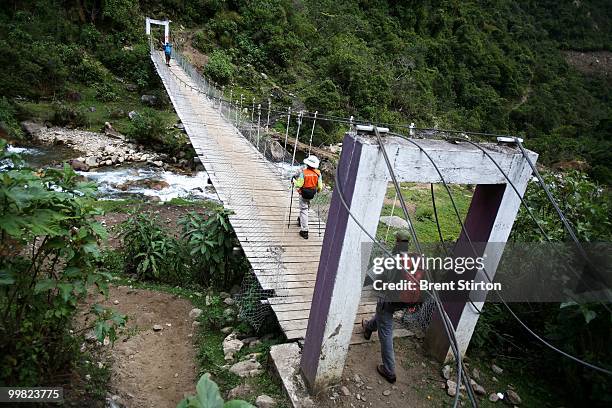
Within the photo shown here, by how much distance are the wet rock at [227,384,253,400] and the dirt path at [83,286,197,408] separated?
0.41 meters

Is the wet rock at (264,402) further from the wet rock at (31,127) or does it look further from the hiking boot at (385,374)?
the wet rock at (31,127)

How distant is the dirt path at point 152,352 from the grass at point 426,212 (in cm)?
275

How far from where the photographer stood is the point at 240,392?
2369 millimetres

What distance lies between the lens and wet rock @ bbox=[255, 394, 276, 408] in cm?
221

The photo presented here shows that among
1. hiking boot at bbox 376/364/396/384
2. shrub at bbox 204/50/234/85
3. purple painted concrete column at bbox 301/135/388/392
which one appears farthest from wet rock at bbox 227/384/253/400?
shrub at bbox 204/50/234/85

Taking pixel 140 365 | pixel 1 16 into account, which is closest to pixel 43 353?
pixel 140 365

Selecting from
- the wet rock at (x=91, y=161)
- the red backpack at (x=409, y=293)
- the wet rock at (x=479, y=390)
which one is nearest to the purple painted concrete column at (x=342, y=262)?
the red backpack at (x=409, y=293)

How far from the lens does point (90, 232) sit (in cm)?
179

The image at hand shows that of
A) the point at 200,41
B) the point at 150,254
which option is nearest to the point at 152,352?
the point at 150,254

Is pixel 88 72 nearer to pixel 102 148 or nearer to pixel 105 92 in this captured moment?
pixel 105 92

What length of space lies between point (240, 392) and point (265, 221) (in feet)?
6.73

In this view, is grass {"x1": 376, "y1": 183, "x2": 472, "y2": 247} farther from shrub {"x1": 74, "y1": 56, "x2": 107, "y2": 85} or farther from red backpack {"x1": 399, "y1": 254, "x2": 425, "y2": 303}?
shrub {"x1": 74, "y1": 56, "x2": 107, "y2": 85}

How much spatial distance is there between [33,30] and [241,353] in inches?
517

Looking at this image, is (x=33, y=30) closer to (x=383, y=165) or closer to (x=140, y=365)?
(x=140, y=365)
